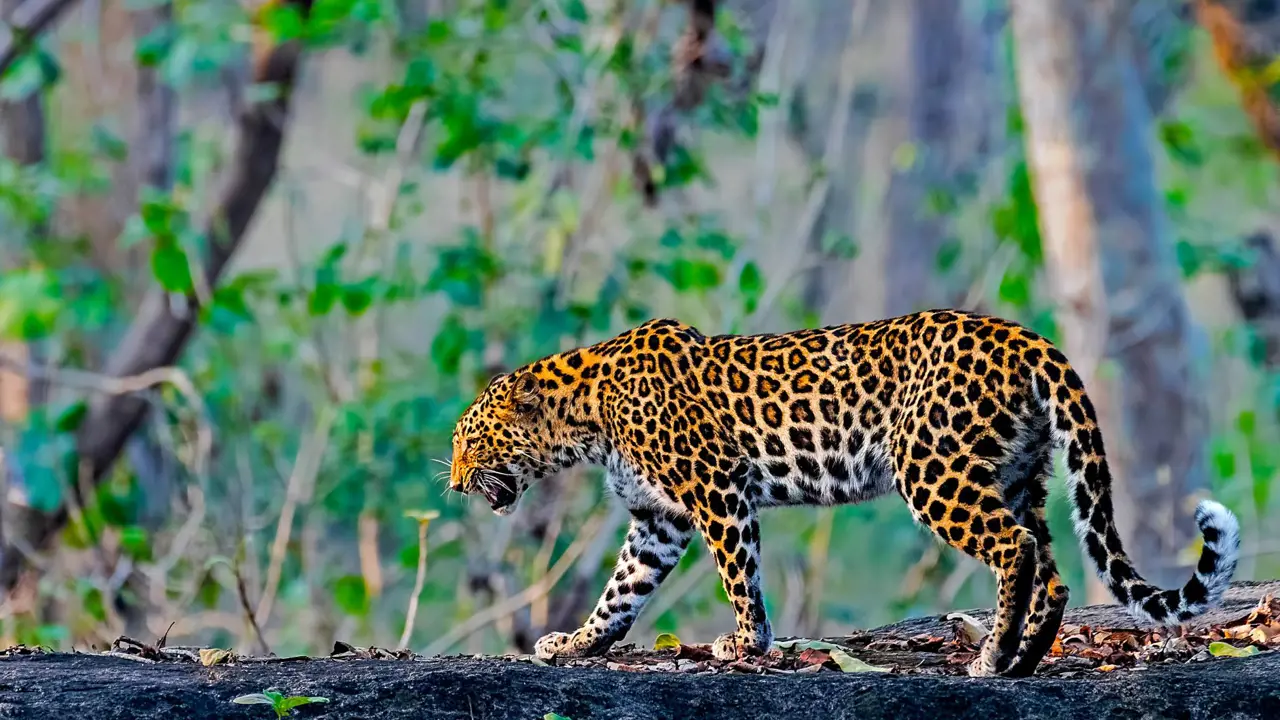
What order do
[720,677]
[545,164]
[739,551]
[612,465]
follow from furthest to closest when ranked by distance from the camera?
[545,164] < [612,465] < [739,551] < [720,677]

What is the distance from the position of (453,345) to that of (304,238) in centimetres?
2229

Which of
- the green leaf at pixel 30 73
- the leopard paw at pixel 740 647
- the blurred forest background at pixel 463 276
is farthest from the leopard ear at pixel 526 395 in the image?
the green leaf at pixel 30 73

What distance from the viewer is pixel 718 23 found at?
44.9ft

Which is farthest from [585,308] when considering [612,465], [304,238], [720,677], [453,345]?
[304,238]

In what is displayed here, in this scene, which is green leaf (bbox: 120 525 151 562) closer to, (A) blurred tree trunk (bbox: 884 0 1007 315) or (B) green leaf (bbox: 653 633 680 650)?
(B) green leaf (bbox: 653 633 680 650)

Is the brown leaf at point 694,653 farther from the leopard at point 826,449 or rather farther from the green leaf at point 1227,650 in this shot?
the green leaf at point 1227,650

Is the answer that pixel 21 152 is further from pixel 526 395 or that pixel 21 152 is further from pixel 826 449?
pixel 826 449

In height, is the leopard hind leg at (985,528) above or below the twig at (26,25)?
below

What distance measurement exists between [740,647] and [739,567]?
0.33m

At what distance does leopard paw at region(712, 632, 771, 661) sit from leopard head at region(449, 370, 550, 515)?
1391mm

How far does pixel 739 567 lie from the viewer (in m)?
7.25

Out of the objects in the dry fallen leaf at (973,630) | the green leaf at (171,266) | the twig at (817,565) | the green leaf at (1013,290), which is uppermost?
the green leaf at (171,266)

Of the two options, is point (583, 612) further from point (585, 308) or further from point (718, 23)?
point (718, 23)

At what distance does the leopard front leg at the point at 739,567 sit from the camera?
7219 mm
